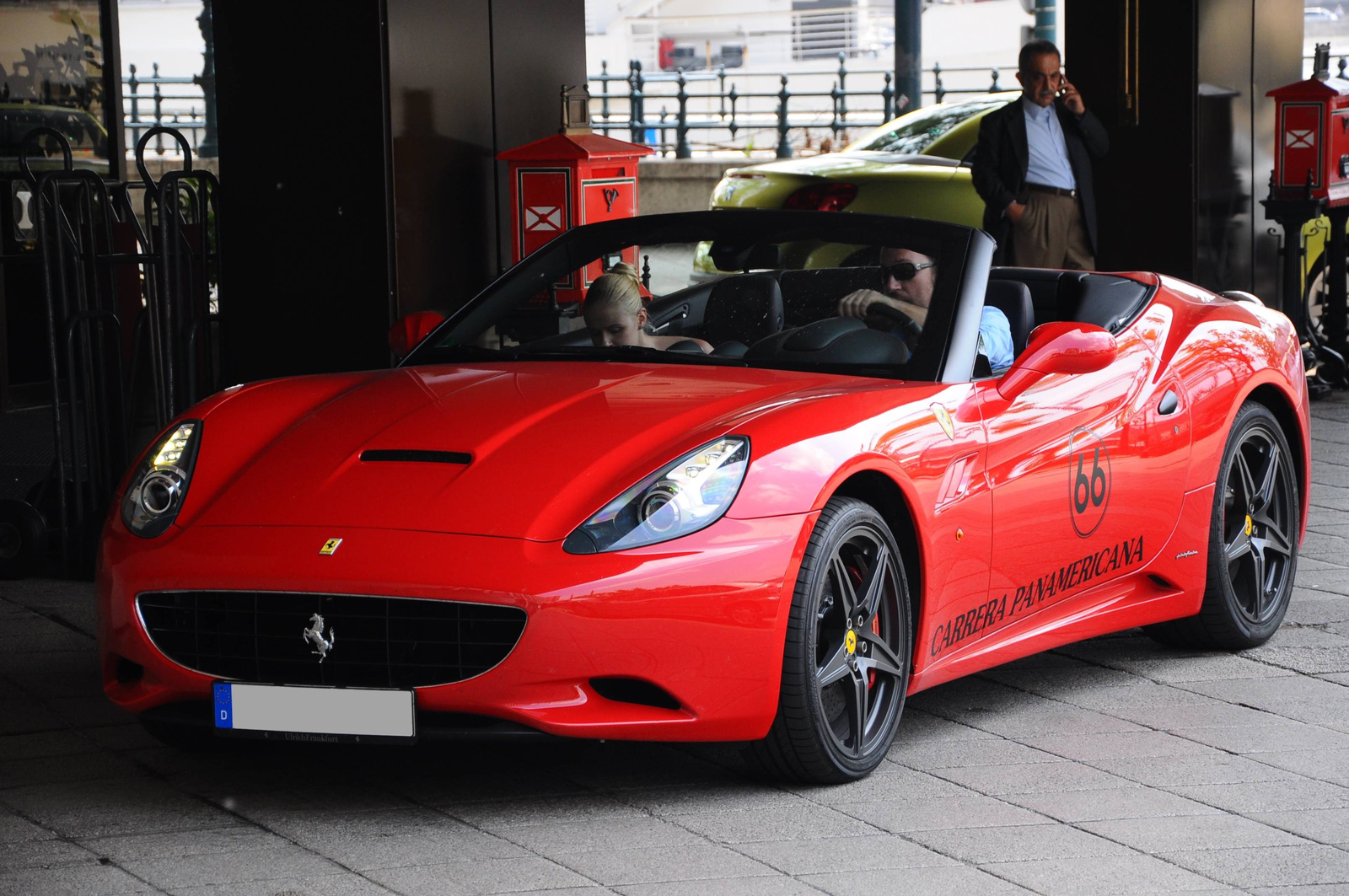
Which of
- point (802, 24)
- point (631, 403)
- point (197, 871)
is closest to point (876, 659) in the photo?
point (631, 403)

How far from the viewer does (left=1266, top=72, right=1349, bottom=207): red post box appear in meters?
10.1

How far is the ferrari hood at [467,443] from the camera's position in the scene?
3.80m

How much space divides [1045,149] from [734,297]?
15.7ft

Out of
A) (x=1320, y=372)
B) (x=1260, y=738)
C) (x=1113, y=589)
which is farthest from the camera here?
(x=1320, y=372)

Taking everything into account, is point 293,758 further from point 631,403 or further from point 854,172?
point 854,172

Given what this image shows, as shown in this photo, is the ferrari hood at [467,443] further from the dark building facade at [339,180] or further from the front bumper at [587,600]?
the dark building facade at [339,180]

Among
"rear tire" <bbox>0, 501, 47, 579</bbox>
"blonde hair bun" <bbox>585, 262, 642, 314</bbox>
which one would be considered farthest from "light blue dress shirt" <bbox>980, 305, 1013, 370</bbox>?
"rear tire" <bbox>0, 501, 47, 579</bbox>

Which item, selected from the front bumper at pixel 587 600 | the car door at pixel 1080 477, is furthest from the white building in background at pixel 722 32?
the front bumper at pixel 587 600

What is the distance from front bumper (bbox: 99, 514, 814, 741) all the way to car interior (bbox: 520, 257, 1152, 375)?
88cm

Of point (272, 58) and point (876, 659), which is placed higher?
point (272, 58)

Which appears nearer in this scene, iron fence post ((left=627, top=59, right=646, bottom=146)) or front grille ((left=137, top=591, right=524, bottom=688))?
front grille ((left=137, top=591, right=524, bottom=688))

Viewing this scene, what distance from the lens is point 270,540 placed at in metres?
3.80

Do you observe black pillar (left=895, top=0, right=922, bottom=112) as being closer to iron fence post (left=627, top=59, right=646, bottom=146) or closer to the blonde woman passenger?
iron fence post (left=627, top=59, right=646, bottom=146)

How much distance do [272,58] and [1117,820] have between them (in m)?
4.97
